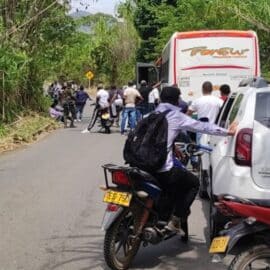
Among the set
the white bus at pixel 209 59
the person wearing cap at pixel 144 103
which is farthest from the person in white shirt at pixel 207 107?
the person wearing cap at pixel 144 103

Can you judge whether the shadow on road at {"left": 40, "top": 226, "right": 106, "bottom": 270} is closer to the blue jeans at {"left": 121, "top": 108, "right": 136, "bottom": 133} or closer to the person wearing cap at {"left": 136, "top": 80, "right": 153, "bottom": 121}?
the blue jeans at {"left": 121, "top": 108, "right": 136, "bottom": 133}

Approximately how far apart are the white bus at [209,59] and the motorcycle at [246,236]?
1363cm

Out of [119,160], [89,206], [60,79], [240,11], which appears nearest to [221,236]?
[89,206]

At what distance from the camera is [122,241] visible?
6.46 m

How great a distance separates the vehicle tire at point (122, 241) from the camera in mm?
6336

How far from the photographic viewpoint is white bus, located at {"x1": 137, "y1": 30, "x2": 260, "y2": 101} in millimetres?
18500

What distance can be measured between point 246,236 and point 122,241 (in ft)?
5.72

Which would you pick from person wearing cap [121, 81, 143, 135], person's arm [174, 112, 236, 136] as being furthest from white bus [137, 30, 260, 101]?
person's arm [174, 112, 236, 136]

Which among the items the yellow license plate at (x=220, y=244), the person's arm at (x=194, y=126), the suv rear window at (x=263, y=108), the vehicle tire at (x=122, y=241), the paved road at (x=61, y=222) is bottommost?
the paved road at (x=61, y=222)

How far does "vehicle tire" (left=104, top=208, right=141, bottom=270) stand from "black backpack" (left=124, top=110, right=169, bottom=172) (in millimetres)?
459

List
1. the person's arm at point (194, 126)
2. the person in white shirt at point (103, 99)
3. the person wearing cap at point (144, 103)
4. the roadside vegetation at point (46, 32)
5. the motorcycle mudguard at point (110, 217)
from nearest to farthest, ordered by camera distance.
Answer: the motorcycle mudguard at point (110, 217) → the person's arm at point (194, 126) → the roadside vegetation at point (46, 32) → the person in white shirt at point (103, 99) → the person wearing cap at point (144, 103)

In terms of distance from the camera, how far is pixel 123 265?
21.1 ft

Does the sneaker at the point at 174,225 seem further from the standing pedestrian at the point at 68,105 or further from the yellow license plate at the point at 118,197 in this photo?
the standing pedestrian at the point at 68,105

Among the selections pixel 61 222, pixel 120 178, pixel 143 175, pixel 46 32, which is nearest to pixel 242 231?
pixel 143 175
